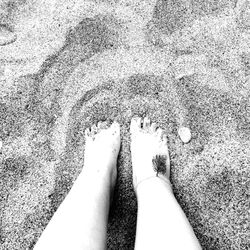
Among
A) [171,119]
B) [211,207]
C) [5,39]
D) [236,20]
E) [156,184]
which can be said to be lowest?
[211,207]

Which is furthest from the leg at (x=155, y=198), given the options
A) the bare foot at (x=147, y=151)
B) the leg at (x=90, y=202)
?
the leg at (x=90, y=202)

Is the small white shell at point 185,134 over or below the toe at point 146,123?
below

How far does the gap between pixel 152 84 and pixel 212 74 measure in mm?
296

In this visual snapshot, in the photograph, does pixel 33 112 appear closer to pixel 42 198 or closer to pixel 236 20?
pixel 42 198

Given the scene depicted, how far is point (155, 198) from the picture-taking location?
148 centimetres

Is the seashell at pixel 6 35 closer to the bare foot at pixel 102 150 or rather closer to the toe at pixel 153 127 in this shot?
the bare foot at pixel 102 150

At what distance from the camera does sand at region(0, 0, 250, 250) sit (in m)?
1.65

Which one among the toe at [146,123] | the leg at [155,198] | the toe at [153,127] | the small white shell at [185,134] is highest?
the toe at [146,123]

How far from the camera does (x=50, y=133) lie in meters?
1.81

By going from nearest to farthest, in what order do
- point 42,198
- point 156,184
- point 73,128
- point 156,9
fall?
point 156,184 → point 42,198 → point 73,128 → point 156,9

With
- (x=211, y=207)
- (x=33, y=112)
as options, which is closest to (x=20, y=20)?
(x=33, y=112)

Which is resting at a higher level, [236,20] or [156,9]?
[156,9]

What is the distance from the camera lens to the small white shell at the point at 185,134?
1.73m

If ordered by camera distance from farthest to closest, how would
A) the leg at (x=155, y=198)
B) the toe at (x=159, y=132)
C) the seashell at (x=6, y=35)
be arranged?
the seashell at (x=6, y=35), the toe at (x=159, y=132), the leg at (x=155, y=198)
